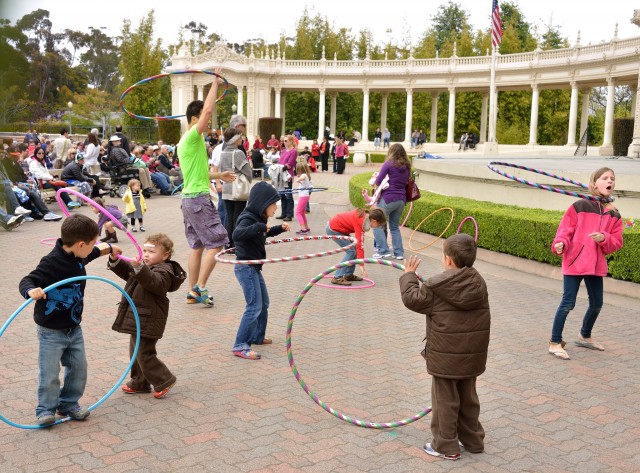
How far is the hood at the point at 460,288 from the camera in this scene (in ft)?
16.9

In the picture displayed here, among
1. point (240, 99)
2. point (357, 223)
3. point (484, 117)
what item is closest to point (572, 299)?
point (357, 223)

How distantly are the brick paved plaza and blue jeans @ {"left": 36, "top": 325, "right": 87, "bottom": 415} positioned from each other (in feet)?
0.72

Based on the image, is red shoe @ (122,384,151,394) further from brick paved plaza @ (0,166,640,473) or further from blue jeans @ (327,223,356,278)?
blue jeans @ (327,223,356,278)

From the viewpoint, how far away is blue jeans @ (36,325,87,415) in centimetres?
548

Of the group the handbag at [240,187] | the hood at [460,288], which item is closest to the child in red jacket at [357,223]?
the handbag at [240,187]

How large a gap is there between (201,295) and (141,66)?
184 feet

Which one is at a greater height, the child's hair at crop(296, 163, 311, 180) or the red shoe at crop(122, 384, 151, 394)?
the child's hair at crop(296, 163, 311, 180)

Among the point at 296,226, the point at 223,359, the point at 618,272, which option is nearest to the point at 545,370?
the point at 223,359

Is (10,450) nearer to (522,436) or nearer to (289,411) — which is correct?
(289,411)

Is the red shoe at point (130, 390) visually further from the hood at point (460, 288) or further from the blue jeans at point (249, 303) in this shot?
the hood at point (460, 288)

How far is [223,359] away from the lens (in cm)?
747

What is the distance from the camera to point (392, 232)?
42.8ft

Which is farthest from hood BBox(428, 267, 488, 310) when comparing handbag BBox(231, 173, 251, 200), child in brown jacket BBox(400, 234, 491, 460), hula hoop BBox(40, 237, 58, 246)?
hula hoop BBox(40, 237, 58, 246)

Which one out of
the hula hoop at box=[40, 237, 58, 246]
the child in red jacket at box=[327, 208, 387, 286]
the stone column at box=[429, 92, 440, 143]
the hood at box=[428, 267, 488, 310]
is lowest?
the hula hoop at box=[40, 237, 58, 246]
